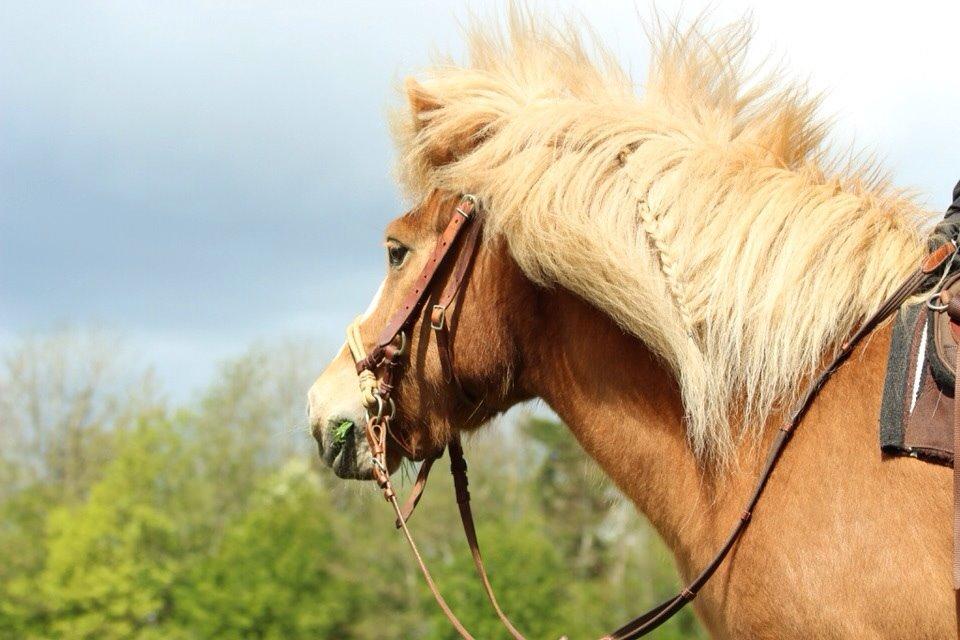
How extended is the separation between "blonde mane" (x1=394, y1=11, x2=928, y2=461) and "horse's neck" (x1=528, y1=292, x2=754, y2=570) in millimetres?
112

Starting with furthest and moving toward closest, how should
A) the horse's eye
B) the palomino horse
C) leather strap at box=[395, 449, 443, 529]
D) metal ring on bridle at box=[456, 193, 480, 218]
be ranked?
leather strap at box=[395, 449, 443, 529], the horse's eye, metal ring on bridle at box=[456, 193, 480, 218], the palomino horse

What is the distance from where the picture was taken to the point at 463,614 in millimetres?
28516

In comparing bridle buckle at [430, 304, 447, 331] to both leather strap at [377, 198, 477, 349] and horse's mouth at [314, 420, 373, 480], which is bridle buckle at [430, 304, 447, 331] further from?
horse's mouth at [314, 420, 373, 480]

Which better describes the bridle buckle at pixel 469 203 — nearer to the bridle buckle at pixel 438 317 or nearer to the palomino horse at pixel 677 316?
the palomino horse at pixel 677 316

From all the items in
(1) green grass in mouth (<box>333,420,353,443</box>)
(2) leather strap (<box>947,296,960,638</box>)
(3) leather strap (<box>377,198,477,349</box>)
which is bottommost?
(2) leather strap (<box>947,296,960,638</box>)

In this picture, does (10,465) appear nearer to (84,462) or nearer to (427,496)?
(84,462)

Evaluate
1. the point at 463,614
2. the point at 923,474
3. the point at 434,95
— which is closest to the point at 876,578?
the point at 923,474

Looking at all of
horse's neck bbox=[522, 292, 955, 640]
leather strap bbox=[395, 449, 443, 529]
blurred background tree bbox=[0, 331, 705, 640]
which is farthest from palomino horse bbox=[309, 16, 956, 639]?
blurred background tree bbox=[0, 331, 705, 640]

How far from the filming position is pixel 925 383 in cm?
265

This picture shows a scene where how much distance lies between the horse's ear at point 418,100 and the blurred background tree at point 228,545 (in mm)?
27167

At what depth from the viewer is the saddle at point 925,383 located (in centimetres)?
258

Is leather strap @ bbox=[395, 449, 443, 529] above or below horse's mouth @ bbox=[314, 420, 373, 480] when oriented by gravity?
below

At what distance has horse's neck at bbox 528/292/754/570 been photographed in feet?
10.1

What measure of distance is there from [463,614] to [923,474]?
2717 centimetres
